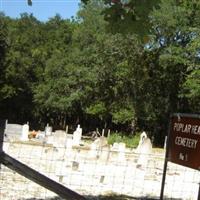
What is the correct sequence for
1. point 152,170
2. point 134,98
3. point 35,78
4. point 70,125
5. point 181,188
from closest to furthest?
point 181,188
point 152,170
point 134,98
point 35,78
point 70,125

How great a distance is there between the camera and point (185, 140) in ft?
26.3

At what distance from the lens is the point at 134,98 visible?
56.0 metres

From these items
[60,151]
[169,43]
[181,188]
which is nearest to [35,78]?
[169,43]

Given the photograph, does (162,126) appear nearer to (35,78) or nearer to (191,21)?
(191,21)

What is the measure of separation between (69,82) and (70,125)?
17.8 metres

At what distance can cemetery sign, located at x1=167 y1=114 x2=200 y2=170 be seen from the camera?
7.74 metres

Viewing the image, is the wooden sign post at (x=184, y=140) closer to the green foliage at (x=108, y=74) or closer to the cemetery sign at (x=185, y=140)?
the cemetery sign at (x=185, y=140)

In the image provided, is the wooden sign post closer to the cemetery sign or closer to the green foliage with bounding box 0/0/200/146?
the cemetery sign

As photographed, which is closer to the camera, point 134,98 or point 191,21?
point 191,21

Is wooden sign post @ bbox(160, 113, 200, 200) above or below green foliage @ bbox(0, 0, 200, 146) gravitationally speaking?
below

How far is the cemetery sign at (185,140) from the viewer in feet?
25.4

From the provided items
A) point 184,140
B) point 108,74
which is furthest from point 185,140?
point 108,74

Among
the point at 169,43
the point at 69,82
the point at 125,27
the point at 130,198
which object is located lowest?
the point at 130,198

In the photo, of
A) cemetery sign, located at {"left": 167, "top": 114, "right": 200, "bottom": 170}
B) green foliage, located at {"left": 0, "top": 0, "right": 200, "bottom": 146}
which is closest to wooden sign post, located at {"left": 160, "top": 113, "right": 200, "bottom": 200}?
cemetery sign, located at {"left": 167, "top": 114, "right": 200, "bottom": 170}
